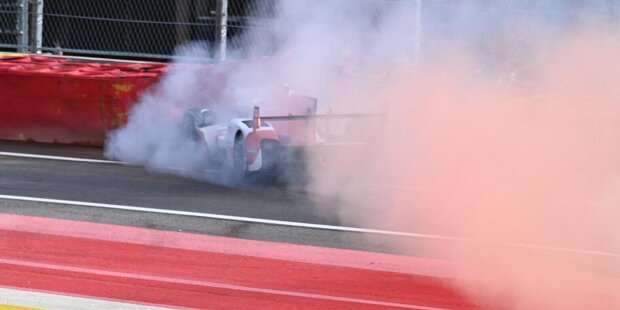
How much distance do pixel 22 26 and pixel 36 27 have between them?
0.17 meters

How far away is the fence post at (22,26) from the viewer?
1376cm

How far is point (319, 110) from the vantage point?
389 inches

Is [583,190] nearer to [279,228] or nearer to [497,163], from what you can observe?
[497,163]

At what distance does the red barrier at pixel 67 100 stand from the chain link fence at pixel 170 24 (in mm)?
1056

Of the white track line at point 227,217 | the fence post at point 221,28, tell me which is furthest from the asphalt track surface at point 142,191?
the fence post at point 221,28

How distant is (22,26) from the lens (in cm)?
1395

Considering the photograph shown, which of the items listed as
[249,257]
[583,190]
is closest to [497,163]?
[583,190]

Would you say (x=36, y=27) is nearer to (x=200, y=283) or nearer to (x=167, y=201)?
(x=167, y=201)

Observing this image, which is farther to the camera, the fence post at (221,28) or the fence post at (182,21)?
the fence post at (182,21)

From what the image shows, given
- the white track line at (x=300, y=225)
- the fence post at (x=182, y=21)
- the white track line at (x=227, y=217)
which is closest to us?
the white track line at (x=300, y=225)

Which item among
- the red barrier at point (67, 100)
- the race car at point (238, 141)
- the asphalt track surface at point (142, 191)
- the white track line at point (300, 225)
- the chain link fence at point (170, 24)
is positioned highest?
the chain link fence at point (170, 24)

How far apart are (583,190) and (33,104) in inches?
239

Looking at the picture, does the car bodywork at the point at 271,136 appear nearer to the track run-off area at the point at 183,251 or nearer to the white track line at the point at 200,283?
the track run-off area at the point at 183,251

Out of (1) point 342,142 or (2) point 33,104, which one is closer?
(1) point 342,142
